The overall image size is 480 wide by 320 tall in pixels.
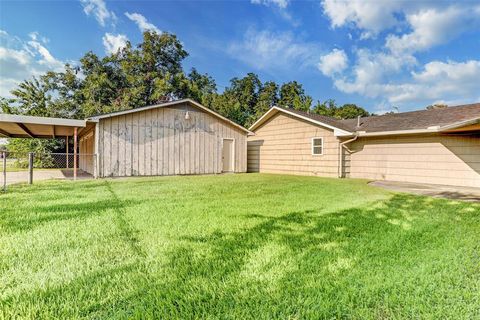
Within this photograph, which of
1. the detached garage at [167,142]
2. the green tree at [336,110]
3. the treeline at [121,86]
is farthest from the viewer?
the green tree at [336,110]

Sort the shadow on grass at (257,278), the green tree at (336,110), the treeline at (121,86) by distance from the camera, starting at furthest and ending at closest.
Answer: the green tree at (336,110)
the treeline at (121,86)
the shadow on grass at (257,278)

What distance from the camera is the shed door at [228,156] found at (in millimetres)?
14069

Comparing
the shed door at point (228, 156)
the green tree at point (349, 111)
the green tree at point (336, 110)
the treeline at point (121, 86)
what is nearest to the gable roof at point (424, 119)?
the shed door at point (228, 156)

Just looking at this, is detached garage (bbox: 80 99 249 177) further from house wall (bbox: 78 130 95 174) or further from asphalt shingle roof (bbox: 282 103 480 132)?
asphalt shingle roof (bbox: 282 103 480 132)

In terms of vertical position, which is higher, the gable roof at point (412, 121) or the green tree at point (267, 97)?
the green tree at point (267, 97)

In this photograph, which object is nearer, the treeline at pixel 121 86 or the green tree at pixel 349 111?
the treeline at pixel 121 86

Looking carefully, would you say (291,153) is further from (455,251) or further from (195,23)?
(195,23)

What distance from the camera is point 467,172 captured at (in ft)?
28.0

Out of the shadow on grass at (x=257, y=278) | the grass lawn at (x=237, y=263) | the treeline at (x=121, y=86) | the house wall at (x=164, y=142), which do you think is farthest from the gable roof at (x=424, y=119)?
the treeline at (x=121, y=86)

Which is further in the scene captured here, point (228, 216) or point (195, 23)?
point (195, 23)

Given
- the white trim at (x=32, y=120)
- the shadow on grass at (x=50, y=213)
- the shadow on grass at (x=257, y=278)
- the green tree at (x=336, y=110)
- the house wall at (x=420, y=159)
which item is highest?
the green tree at (x=336, y=110)

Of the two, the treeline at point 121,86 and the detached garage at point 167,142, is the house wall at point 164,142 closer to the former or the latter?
the detached garage at point 167,142

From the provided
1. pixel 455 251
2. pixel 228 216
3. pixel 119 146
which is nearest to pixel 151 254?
pixel 228 216

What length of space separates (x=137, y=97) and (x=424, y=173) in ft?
80.0
